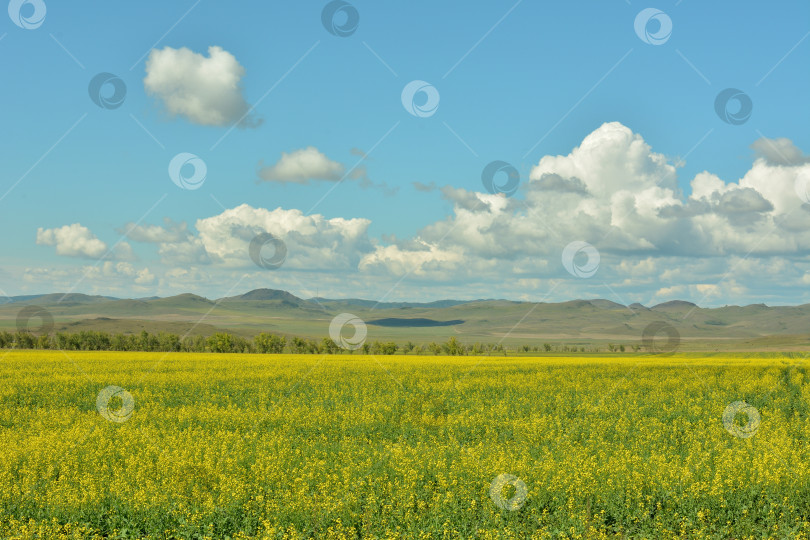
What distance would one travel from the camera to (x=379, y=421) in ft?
72.0

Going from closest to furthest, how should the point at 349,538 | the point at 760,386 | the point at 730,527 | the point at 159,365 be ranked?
the point at 349,538 < the point at 730,527 < the point at 760,386 < the point at 159,365

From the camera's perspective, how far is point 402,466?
15.2 meters

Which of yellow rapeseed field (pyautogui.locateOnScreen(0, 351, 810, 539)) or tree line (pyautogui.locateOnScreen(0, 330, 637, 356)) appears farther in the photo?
tree line (pyautogui.locateOnScreen(0, 330, 637, 356))

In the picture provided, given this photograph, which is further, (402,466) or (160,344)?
(160,344)

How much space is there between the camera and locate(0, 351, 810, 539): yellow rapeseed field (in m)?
12.7

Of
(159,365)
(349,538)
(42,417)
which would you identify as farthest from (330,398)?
(159,365)

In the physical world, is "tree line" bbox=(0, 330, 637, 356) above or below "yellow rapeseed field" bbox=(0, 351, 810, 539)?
below

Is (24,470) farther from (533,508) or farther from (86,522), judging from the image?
(533,508)

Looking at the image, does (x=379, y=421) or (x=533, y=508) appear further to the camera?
(x=379, y=421)

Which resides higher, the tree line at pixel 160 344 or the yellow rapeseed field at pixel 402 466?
the yellow rapeseed field at pixel 402 466

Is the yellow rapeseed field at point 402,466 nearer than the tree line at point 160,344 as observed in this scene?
Yes

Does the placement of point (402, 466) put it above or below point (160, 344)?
above

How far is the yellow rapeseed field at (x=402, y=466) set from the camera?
12734 mm

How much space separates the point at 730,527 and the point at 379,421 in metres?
11.9
